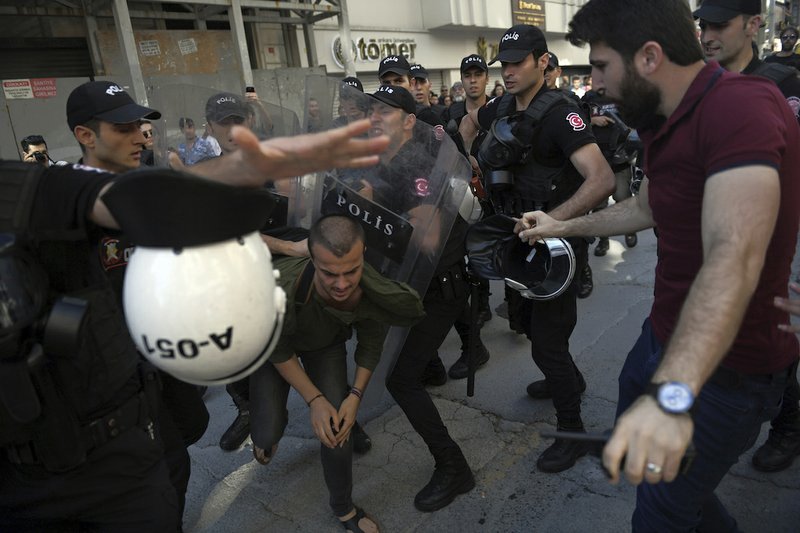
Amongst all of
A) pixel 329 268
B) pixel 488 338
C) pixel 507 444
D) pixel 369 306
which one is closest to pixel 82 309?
pixel 329 268

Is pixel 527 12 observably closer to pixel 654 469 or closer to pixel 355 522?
pixel 355 522

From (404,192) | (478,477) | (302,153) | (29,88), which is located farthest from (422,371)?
(29,88)

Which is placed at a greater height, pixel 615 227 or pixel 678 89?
pixel 678 89

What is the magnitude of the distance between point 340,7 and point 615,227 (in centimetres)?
1195

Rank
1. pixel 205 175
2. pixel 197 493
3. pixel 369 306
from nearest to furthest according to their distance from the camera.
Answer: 1. pixel 205 175
2. pixel 369 306
3. pixel 197 493

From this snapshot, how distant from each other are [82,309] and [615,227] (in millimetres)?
1748

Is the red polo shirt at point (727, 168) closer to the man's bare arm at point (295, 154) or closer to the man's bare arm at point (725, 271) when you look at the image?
the man's bare arm at point (725, 271)

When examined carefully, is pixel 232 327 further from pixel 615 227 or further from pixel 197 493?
pixel 197 493

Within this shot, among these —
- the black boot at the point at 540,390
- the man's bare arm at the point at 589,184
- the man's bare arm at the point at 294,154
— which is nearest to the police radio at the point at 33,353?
the man's bare arm at the point at 294,154

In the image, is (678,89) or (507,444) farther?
(507,444)

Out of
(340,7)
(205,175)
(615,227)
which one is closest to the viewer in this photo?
(205,175)

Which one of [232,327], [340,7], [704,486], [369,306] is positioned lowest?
[704,486]

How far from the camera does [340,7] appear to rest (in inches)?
487

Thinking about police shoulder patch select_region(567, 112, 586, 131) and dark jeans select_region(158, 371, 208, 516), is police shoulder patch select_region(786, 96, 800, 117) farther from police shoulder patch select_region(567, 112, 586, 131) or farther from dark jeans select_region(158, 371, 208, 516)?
dark jeans select_region(158, 371, 208, 516)
